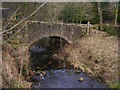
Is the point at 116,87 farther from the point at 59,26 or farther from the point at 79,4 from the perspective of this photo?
the point at 79,4

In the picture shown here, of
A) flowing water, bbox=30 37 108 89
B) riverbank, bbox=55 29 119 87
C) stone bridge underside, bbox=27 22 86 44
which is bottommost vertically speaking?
flowing water, bbox=30 37 108 89

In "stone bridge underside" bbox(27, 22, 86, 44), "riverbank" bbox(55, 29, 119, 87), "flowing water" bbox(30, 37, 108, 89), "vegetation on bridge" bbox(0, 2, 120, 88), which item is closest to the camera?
"vegetation on bridge" bbox(0, 2, 120, 88)

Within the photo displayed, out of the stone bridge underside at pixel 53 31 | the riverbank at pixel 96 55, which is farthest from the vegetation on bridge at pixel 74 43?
the stone bridge underside at pixel 53 31

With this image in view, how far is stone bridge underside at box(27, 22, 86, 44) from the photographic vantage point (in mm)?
12586

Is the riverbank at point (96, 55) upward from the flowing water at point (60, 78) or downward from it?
upward

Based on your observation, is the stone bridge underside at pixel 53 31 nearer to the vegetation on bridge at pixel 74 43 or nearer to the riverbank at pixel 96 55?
the vegetation on bridge at pixel 74 43

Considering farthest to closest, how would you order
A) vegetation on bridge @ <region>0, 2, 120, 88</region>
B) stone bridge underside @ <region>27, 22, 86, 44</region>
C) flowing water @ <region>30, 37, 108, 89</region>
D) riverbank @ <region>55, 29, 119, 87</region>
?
stone bridge underside @ <region>27, 22, 86, 44</region> → riverbank @ <region>55, 29, 119, 87</region> → flowing water @ <region>30, 37, 108, 89</region> → vegetation on bridge @ <region>0, 2, 120, 88</region>

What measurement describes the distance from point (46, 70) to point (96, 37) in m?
5.57

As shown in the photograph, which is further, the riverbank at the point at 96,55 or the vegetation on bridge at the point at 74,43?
the riverbank at the point at 96,55

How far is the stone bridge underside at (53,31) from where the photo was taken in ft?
41.3

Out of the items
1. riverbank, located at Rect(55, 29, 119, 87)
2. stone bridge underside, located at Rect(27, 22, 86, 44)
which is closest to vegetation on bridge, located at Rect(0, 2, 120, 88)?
riverbank, located at Rect(55, 29, 119, 87)

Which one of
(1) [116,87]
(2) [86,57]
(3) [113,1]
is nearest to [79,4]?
(3) [113,1]

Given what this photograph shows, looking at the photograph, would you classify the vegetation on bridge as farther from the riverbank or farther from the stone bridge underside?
the stone bridge underside

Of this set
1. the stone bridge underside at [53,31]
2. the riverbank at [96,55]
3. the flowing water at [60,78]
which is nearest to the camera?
the flowing water at [60,78]
